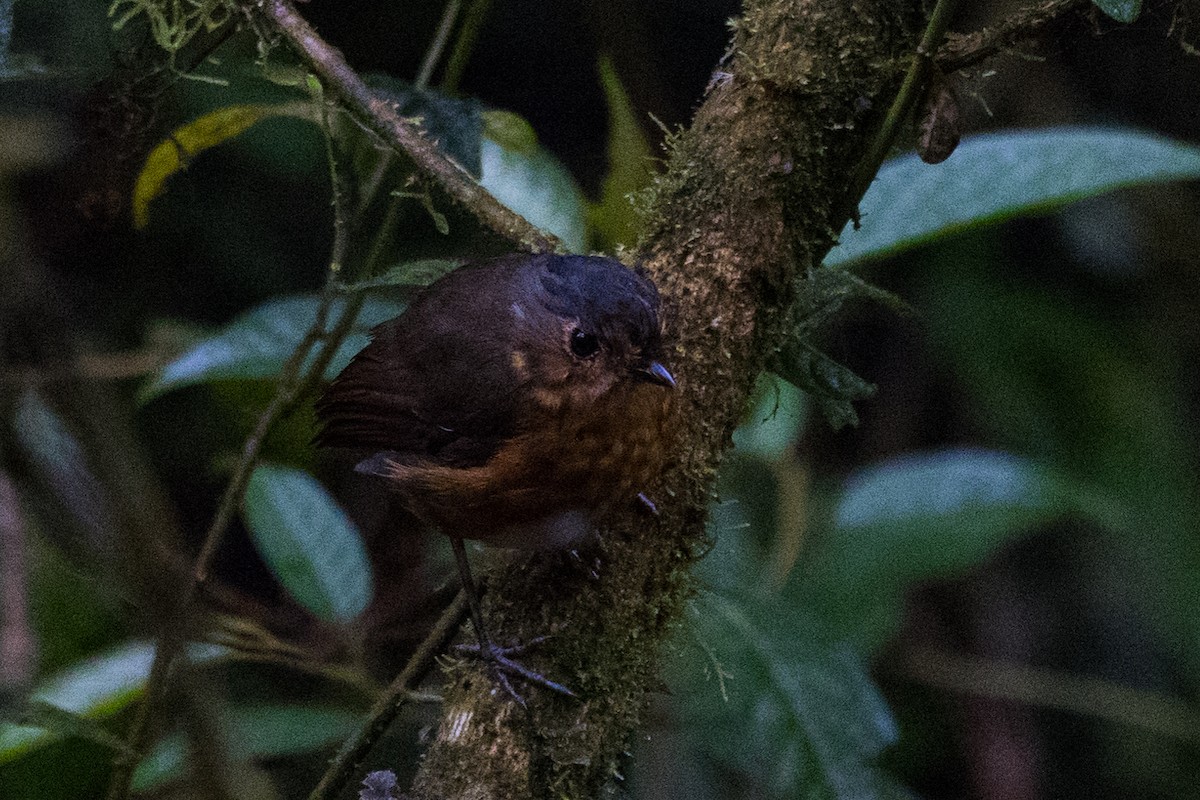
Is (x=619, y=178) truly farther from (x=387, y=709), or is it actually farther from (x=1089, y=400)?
(x=1089, y=400)

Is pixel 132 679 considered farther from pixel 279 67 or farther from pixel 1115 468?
pixel 1115 468

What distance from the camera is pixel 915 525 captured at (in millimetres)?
2752

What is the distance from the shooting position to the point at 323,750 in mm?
3225

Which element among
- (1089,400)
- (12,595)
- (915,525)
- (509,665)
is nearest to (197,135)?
(12,595)

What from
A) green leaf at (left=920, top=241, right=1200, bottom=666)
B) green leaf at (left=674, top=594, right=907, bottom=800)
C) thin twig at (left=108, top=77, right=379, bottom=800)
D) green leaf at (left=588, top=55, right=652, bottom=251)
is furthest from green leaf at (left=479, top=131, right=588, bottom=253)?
green leaf at (left=920, top=241, right=1200, bottom=666)

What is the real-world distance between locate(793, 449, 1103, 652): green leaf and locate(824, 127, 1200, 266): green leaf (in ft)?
2.86

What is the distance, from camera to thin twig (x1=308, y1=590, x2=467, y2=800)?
1.81 metres

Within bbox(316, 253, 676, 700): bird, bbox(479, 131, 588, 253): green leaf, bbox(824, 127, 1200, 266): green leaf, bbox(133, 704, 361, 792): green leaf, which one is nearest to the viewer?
bbox(316, 253, 676, 700): bird

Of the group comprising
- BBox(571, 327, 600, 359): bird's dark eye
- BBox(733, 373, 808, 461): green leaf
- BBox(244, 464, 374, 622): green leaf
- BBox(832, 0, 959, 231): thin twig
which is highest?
BBox(832, 0, 959, 231): thin twig

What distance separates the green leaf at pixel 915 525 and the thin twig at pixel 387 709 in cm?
117

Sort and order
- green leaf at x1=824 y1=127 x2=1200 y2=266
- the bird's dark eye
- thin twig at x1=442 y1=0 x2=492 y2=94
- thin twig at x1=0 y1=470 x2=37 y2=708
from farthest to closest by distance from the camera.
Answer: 1. thin twig at x1=442 y1=0 x2=492 y2=94
2. green leaf at x1=824 y1=127 x2=1200 y2=266
3. the bird's dark eye
4. thin twig at x1=0 y1=470 x2=37 y2=708

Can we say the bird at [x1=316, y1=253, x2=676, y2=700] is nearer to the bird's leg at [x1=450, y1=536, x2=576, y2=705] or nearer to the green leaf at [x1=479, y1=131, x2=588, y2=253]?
the bird's leg at [x1=450, y1=536, x2=576, y2=705]

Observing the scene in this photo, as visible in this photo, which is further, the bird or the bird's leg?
the bird

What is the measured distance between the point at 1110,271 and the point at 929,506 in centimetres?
197
